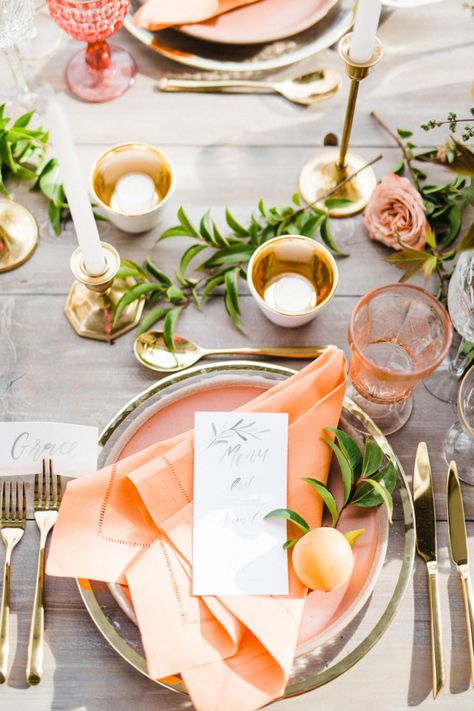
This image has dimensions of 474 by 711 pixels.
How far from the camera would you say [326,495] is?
0.73 meters

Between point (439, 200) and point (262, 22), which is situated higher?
point (262, 22)

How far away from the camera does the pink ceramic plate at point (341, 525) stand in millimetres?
714

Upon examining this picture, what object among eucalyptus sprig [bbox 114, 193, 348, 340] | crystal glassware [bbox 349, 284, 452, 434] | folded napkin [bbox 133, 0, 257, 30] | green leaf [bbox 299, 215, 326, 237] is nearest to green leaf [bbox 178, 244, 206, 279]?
eucalyptus sprig [bbox 114, 193, 348, 340]

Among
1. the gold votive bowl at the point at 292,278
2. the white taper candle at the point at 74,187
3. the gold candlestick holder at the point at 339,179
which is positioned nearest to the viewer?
the white taper candle at the point at 74,187

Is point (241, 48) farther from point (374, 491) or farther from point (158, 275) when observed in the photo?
point (374, 491)

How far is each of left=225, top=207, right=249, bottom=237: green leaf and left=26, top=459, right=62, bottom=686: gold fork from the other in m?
0.36

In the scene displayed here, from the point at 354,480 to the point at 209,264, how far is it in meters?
0.33

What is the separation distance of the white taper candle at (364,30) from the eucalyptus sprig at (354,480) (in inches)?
16.1

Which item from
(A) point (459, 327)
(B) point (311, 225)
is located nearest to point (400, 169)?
(B) point (311, 225)

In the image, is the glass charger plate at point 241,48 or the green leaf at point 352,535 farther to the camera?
the glass charger plate at point 241,48

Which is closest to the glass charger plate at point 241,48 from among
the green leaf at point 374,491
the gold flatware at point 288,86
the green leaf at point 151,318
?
the gold flatware at point 288,86

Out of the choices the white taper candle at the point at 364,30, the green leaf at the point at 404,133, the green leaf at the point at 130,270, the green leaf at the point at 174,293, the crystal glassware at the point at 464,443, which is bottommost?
the crystal glassware at the point at 464,443

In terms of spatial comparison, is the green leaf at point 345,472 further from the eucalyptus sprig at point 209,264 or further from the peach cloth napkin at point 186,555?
the eucalyptus sprig at point 209,264

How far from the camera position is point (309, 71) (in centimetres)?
103
